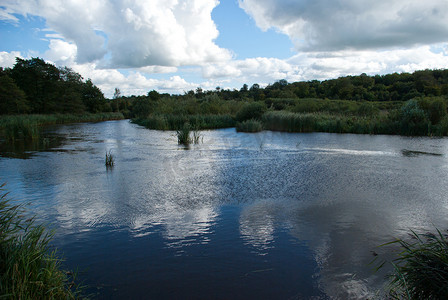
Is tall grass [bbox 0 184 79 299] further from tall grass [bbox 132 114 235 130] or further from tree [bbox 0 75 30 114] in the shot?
tree [bbox 0 75 30 114]

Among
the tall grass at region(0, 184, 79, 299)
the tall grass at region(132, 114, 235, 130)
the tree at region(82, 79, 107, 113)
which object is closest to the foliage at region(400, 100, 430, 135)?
the tall grass at region(132, 114, 235, 130)

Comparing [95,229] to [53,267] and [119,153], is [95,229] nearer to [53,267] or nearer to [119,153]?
[53,267]

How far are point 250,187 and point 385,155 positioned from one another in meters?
8.61

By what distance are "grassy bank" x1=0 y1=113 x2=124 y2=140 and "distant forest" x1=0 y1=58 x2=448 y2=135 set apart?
410cm

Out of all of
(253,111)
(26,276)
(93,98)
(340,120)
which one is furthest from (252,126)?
(93,98)

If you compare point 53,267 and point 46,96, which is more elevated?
point 46,96

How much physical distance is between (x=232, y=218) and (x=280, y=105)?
39.8 metres

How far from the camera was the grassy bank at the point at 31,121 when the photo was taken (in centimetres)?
2205

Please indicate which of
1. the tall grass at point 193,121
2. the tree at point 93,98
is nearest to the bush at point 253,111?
the tall grass at point 193,121

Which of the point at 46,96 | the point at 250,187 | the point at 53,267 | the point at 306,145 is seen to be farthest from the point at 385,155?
the point at 46,96

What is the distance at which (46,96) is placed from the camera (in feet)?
171

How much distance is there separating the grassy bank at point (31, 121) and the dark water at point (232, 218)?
1091cm

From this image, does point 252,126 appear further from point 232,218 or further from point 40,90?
point 40,90

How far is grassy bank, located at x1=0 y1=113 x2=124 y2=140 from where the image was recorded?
22047 mm
